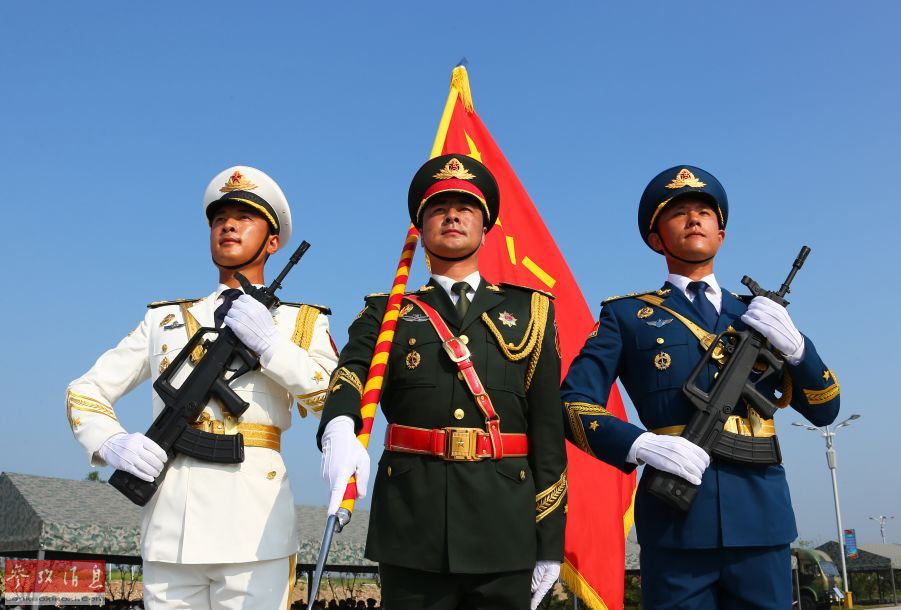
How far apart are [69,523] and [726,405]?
40.0 feet

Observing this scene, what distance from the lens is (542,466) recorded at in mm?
3650

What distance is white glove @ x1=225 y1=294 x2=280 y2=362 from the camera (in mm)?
4148

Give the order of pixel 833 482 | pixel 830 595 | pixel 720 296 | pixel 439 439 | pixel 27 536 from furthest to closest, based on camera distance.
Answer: pixel 833 482 < pixel 830 595 < pixel 27 536 < pixel 720 296 < pixel 439 439

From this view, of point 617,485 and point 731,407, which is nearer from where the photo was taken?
point 731,407

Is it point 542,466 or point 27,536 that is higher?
point 542,466

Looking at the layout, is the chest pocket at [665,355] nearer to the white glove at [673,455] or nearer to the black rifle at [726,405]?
the black rifle at [726,405]

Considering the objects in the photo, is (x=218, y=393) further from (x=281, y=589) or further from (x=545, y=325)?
(x=545, y=325)

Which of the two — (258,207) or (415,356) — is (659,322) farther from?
(258,207)

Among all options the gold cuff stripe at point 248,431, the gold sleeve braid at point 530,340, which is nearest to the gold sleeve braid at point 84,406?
the gold cuff stripe at point 248,431

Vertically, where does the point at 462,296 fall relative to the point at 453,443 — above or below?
above

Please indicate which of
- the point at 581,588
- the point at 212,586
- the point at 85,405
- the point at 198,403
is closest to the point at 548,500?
the point at 212,586

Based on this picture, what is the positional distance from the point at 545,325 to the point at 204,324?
6.28ft

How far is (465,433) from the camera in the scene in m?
3.50

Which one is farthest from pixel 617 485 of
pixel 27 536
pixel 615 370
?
pixel 27 536
